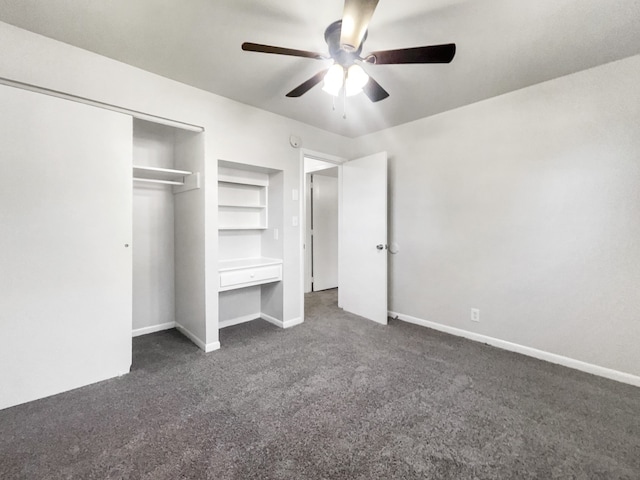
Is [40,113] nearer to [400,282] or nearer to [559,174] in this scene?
[400,282]

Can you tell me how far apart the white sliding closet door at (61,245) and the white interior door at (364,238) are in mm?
2492

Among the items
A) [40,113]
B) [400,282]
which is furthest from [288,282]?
[40,113]

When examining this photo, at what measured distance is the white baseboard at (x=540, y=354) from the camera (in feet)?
7.01

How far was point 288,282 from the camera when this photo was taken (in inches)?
130

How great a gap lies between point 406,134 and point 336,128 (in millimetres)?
895

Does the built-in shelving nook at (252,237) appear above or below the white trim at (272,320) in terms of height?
above

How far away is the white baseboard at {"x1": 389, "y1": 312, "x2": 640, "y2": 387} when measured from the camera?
2.14m

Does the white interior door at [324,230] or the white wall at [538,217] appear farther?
the white interior door at [324,230]

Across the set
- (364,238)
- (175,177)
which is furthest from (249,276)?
(364,238)

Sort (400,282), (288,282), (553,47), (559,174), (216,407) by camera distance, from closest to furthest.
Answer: (216,407)
(553,47)
(559,174)
(288,282)
(400,282)

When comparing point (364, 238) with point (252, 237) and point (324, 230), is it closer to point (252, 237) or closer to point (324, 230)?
point (252, 237)

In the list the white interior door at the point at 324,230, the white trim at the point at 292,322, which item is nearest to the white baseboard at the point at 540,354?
the white trim at the point at 292,322

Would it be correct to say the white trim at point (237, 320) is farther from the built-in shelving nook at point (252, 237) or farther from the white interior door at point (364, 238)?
the white interior door at point (364, 238)

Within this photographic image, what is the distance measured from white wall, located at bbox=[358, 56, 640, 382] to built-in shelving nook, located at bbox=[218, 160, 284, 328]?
1.68 m
